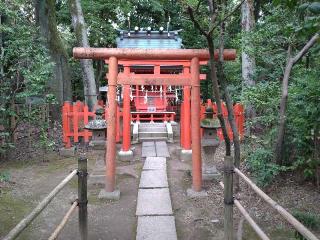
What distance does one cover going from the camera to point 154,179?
768cm

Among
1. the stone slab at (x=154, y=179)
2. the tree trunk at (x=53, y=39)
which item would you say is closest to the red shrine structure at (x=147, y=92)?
the stone slab at (x=154, y=179)

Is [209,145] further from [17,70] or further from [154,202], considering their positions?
[17,70]

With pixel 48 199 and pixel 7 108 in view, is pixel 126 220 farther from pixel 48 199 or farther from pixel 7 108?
pixel 7 108

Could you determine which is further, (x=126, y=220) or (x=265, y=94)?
(x=265, y=94)

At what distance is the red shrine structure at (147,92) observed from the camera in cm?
657

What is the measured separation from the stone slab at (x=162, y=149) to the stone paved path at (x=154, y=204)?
1.13 feet

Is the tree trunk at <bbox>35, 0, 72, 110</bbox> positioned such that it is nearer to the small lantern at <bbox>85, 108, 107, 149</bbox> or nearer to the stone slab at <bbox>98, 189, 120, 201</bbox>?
the small lantern at <bbox>85, 108, 107, 149</bbox>

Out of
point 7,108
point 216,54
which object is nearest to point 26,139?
point 7,108

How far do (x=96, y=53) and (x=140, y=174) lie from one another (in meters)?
2.98

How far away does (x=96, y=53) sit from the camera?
21.3 feet

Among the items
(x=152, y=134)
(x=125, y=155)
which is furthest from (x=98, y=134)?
(x=152, y=134)

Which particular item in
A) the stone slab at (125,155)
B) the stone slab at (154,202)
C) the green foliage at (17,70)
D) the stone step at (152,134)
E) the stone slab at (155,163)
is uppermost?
the green foliage at (17,70)

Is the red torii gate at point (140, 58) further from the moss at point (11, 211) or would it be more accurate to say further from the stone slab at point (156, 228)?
the moss at point (11, 211)

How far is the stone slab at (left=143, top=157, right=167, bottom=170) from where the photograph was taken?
340 inches
